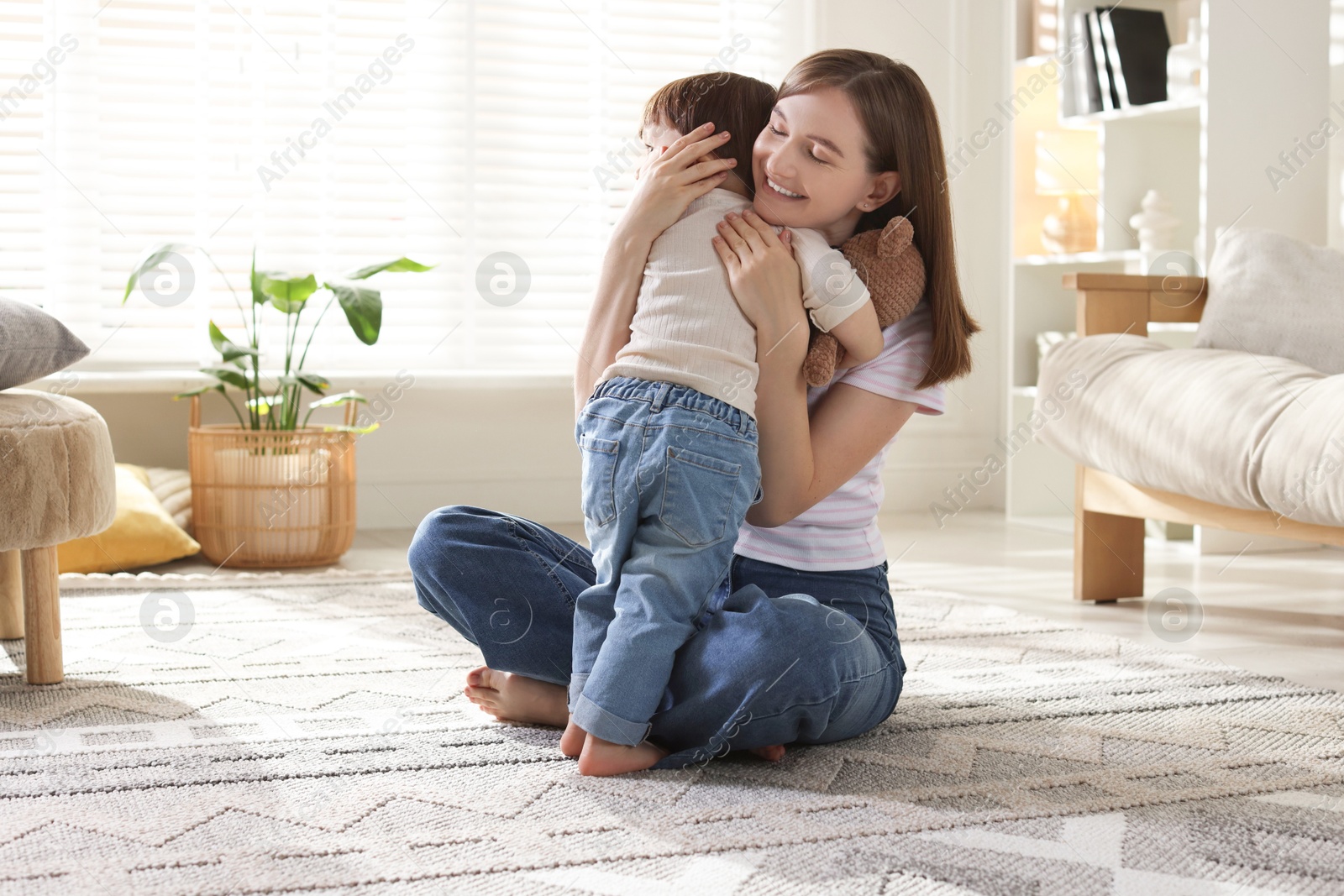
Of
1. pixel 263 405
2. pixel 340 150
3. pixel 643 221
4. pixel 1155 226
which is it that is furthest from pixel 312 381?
pixel 1155 226

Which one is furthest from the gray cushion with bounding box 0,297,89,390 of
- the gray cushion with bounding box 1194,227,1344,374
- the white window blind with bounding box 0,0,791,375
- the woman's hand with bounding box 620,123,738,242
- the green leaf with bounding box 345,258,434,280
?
the gray cushion with bounding box 1194,227,1344,374

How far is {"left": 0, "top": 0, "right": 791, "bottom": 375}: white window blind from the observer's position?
9.39 feet

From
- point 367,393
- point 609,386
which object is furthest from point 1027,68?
point 609,386

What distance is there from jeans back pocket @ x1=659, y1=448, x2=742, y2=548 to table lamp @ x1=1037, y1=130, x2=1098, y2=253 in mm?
2449

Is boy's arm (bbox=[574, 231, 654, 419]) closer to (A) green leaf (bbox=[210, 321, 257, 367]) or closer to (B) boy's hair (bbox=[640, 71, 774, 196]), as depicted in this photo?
(B) boy's hair (bbox=[640, 71, 774, 196])

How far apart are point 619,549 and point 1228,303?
153 centimetres

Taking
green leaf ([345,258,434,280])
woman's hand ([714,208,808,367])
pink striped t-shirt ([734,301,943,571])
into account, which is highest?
green leaf ([345,258,434,280])

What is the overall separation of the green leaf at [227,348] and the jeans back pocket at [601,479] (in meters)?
1.57

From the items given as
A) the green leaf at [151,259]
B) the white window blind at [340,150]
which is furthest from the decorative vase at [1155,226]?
the green leaf at [151,259]

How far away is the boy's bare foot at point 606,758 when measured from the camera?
3.75 feet

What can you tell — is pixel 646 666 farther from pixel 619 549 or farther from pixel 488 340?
pixel 488 340

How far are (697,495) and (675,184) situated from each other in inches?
12.0

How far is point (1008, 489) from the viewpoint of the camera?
3350 mm

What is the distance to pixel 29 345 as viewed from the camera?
57.9 inches
